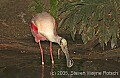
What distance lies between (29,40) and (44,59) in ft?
4.63

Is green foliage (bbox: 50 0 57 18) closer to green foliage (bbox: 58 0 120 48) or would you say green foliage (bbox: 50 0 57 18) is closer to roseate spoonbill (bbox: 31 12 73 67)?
green foliage (bbox: 58 0 120 48)

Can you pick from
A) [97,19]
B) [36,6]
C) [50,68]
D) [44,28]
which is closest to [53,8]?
[36,6]

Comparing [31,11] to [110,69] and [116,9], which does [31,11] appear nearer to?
[116,9]

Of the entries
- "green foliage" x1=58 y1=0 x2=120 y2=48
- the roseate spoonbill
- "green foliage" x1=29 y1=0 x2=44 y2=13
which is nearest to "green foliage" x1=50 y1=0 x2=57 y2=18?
"green foliage" x1=29 y1=0 x2=44 y2=13

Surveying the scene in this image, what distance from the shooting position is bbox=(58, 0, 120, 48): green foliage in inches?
351

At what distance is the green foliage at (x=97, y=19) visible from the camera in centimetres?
892

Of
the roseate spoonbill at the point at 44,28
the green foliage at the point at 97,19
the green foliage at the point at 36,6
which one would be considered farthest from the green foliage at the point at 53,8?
the roseate spoonbill at the point at 44,28

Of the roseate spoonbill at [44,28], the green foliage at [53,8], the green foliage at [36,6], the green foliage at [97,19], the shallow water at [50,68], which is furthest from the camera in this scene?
the green foliage at [36,6]

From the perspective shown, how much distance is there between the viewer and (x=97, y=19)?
29.6 ft

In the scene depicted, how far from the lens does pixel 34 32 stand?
9023mm

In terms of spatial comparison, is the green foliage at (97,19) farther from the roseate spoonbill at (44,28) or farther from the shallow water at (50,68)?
the roseate spoonbill at (44,28)

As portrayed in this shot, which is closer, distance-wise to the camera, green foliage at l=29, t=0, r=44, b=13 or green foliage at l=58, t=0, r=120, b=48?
green foliage at l=58, t=0, r=120, b=48

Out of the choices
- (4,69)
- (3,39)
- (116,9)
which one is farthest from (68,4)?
(4,69)

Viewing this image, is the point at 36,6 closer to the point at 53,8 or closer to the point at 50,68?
the point at 53,8
